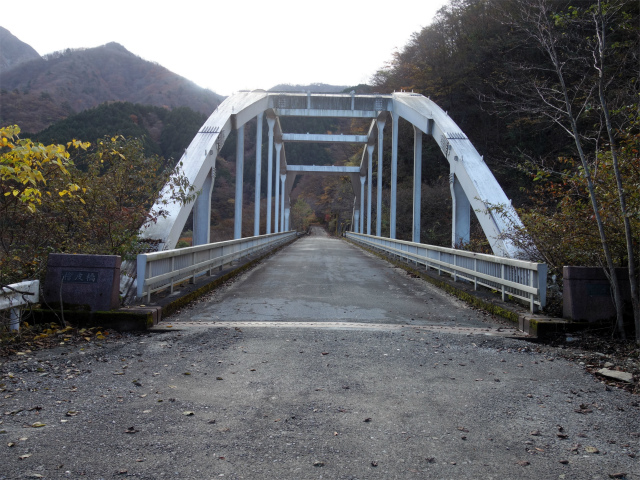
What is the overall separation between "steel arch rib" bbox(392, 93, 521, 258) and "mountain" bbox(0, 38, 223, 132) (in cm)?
3457

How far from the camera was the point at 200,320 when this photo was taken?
5.82 metres

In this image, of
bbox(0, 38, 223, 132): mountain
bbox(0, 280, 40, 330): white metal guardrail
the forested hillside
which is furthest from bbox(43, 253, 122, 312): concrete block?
bbox(0, 38, 223, 132): mountain

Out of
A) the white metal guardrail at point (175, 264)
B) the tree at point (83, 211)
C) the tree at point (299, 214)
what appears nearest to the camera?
the white metal guardrail at point (175, 264)

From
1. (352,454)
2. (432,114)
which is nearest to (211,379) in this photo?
(352,454)

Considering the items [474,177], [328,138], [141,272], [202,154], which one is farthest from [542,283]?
[328,138]

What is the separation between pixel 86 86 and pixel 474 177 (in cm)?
6136

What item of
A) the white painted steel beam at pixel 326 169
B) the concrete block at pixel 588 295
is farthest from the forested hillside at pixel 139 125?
the concrete block at pixel 588 295

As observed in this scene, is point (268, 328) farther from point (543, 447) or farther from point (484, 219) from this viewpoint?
point (484, 219)

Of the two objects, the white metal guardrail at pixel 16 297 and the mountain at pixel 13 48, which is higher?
the mountain at pixel 13 48

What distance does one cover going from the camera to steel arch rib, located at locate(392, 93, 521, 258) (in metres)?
8.62

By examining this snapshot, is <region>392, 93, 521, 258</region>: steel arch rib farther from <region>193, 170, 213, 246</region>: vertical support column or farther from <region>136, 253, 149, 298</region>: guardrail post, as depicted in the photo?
<region>193, 170, 213, 246</region>: vertical support column

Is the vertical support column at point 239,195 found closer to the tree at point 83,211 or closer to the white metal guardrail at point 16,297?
the tree at point 83,211

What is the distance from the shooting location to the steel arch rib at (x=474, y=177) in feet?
28.3

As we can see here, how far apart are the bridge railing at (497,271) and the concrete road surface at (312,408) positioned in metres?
0.62
